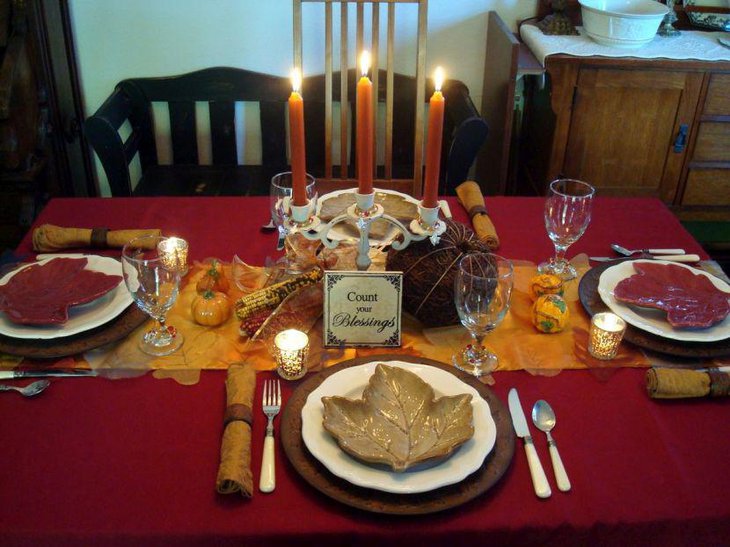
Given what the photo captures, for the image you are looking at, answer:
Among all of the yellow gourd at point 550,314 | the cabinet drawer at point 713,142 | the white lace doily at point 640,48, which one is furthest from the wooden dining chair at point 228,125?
the yellow gourd at point 550,314

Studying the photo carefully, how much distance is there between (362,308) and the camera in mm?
1185

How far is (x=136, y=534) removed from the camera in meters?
0.89

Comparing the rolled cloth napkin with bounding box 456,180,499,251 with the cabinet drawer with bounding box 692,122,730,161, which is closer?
the rolled cloth napkin with bounding box 456,180,499,251

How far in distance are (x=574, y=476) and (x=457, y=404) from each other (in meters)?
0.18

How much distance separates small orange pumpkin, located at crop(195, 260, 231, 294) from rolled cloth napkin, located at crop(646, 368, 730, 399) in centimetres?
72

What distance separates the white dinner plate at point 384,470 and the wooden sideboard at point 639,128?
61.4 inches

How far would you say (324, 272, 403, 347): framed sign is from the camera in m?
1.16

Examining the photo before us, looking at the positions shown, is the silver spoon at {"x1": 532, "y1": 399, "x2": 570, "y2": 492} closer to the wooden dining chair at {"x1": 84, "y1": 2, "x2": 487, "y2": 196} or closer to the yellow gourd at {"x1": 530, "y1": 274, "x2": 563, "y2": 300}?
the yellow gourd at {"x1": 530, "y1": 274, "x2": 563, "y2": 300}

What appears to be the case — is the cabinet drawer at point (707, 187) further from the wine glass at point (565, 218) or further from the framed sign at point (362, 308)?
the framed sign at point (362, 308)

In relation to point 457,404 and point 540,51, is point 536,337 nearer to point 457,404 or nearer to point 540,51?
point 457,404

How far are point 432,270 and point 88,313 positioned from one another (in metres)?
0.57

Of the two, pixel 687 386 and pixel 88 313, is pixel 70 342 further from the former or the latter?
pixel 687 386

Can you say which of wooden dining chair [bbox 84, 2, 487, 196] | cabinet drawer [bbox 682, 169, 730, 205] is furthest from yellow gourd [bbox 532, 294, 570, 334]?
cabinet drawer [bbox 682, 169, 730, 205]

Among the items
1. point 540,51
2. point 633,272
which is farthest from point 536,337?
point 540,51
